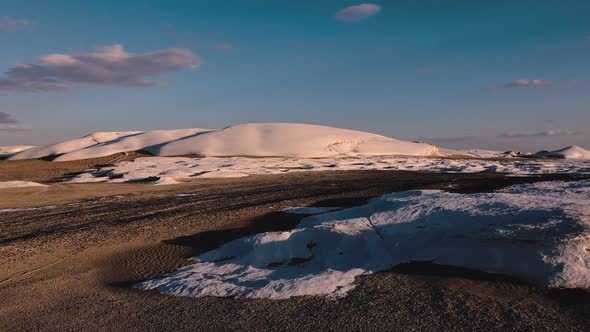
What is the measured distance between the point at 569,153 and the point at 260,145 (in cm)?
4880

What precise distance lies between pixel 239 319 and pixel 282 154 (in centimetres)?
5228

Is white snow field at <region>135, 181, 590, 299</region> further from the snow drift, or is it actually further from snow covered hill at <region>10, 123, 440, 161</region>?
snow covered hill at <region>10, 123, 440, 161</region>

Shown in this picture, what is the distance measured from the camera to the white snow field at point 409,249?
764 cm

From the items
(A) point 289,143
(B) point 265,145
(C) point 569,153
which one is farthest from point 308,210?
(C) point 569,153

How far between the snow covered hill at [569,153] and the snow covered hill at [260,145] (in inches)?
711

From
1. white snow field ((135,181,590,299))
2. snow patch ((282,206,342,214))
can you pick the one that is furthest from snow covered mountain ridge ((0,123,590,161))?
white snow field ((135,181,590,299))

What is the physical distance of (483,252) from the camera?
8320 mm

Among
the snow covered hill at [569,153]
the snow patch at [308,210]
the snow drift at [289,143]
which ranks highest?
the snow drift at [289,143]

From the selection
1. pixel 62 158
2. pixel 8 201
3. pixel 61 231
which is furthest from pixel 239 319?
pixel 62 158

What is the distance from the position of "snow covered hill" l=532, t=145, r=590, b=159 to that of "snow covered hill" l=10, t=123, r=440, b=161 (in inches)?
711

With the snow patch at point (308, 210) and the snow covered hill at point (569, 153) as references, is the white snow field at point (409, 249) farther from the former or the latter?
the snow covered hill at point (569, 153)

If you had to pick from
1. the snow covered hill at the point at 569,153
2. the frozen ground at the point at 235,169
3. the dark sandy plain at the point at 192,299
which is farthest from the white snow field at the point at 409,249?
the snow covered hill at the point at 569,153

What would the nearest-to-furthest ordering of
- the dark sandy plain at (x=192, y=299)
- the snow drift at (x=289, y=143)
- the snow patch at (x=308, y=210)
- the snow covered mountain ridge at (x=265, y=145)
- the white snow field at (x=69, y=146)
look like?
the dark sandy plain at (x=192, y=299)
the snow patch at (x=308, y=210)
the snow covered mountain ridge at (x=265, y=145)
the snow drift at (x=289, y=143)
the white snow field at (x=69, y=146)

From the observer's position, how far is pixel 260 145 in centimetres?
6212
